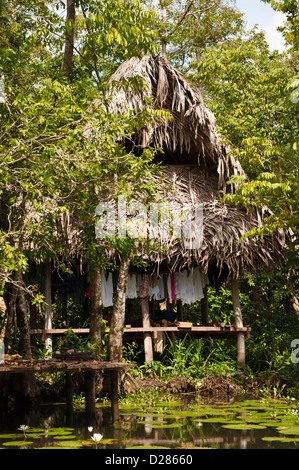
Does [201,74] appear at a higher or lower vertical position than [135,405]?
higher

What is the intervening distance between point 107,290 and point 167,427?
4.45 metres

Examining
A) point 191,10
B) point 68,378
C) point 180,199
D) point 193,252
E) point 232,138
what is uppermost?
point 191,10

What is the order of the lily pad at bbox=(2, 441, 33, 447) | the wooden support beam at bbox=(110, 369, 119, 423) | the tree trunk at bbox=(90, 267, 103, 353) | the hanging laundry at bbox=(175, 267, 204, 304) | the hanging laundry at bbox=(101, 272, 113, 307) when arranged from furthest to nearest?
the hanging laundry at bbox=(175, 267, 204, 304) < the hanging laundry at bbox=(101, 272, 113, 307) < the tree trunk at bbox=(90, 267, 103, 353) < the wooden support beam at bbox=(110, 369, 119, 423) < the lily pad at bbox=(2, 441, 33, 447)

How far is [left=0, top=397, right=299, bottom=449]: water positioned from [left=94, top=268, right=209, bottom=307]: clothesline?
2.78 meters

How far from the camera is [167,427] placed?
550 centimetres

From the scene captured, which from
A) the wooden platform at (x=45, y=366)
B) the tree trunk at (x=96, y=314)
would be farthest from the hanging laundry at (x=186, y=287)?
the wooden platform at (x=45, y=366)

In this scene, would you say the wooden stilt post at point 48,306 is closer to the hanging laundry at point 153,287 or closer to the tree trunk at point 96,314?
the tree trunk at point 96,314

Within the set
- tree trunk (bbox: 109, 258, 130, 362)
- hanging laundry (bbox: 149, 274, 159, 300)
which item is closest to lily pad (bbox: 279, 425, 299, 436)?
tree trunk (bbox: 109, 258, 130, 362)

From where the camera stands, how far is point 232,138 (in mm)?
11945

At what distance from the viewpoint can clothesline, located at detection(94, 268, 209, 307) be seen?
9.78 metres

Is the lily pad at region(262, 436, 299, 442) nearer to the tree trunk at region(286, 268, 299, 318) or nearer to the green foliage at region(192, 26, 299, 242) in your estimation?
the green foliage at region(192, 26, 299, 242)
